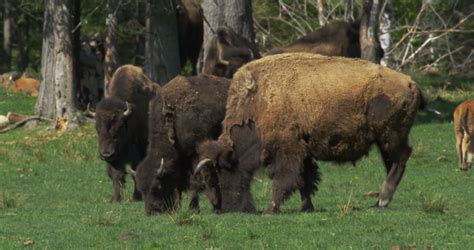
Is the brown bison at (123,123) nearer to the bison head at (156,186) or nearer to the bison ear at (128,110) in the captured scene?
the bison ear at (128,110)

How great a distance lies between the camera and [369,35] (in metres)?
25.9

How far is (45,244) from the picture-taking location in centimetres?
1202

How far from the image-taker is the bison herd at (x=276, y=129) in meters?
14.1

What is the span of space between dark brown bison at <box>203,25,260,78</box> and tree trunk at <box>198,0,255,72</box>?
2.70 feet

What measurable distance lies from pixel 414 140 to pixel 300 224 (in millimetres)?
11247

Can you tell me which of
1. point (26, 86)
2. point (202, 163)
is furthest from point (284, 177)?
point (26, 86)

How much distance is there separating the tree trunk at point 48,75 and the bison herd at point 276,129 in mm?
12584

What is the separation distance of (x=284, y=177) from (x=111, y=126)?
156 inches

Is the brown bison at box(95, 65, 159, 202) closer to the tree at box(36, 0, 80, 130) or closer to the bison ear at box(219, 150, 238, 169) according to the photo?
the bison ear at box(219, 150, 238, 169)

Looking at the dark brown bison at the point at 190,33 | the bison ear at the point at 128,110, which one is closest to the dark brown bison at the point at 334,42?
the dark brown bison at the point at 190,33

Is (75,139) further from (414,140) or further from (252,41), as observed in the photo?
(414,140)

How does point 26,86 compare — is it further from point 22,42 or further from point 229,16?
point 22,42

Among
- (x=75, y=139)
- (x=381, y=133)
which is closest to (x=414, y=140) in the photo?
(x=75, y=139)

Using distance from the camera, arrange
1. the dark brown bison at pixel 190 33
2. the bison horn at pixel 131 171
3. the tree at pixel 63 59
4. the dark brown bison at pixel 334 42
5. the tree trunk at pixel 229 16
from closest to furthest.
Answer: the bison horn at pixel 131 171 → the dark brown bison at pixel 334 42 → the tree trunk at pixel 229 16 → the tree at pixel 63 59 → the dark brown bison at pixel 190 33
